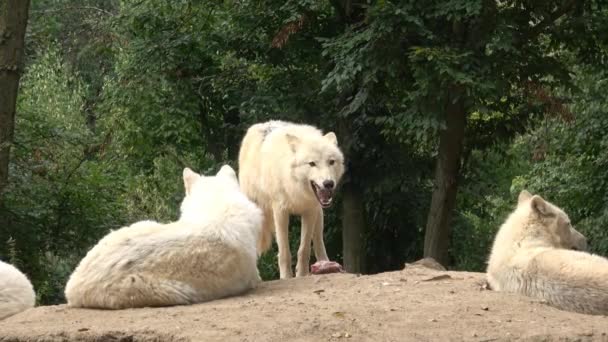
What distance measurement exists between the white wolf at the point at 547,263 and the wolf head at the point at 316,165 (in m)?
2.12

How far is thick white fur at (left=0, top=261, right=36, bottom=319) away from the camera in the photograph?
8.79 m

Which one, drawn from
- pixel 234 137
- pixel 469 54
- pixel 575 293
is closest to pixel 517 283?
pixel 575 293

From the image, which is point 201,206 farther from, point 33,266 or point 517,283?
point 33,266

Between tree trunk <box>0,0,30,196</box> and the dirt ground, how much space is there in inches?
253

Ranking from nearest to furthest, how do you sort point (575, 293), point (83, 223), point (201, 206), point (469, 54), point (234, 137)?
1. point (575, 293)
2. point (201, 206)
3. point (469, 54)
4. point (83, 223)
5. point (234, 137)

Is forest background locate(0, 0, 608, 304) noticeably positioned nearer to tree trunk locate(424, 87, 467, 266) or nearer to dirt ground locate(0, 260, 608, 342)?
tree trunk locate(424, 87, 467, 266)

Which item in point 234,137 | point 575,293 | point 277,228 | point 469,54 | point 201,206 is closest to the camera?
point 575,293

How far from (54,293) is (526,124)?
847 centimetres

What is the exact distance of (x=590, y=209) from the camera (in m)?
18.4

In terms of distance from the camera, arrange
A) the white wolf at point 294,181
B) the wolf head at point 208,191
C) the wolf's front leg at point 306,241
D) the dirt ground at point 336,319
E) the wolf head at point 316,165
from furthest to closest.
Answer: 1. the wolf's front leg at point 306,241
2. the white wolf at point 294,181
3. the wolf head at point 316,165
4. the wolf head at point 208,191
5. the dirt ground at point 336,319

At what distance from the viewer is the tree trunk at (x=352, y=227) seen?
722 inches

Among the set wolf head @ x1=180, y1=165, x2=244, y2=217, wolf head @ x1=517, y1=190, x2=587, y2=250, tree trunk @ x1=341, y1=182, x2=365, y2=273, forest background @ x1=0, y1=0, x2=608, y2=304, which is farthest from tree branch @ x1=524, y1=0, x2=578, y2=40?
wolf head @ x1=180, y1=165, x2=244, y2=217

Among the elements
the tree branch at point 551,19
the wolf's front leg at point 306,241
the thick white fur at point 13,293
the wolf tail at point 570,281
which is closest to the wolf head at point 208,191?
the wolf's front leg at point 306,241

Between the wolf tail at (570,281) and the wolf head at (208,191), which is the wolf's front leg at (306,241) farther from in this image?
the wolf tail at (570,281)
